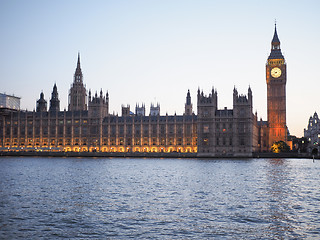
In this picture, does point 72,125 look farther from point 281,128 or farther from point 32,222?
point 32,222

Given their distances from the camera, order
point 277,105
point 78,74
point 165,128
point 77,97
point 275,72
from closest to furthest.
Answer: point 165,128, point 277,105, point 275,72, point 77,97, point 78,74

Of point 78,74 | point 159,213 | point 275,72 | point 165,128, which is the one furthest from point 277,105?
point 159,213

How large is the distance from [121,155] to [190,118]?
93.4 feet

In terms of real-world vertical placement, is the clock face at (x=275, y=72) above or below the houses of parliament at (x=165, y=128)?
above

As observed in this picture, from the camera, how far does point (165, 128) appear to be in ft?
483

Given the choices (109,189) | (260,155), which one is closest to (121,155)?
(260,155)

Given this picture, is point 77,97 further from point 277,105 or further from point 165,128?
point 277,105

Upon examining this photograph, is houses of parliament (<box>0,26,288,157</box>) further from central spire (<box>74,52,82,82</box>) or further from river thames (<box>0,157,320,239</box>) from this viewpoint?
river thames (<box>0,157,320,239</box>)

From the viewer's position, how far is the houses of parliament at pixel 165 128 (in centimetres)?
13675

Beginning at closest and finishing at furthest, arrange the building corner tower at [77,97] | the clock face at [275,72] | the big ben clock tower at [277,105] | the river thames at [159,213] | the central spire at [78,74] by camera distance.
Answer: the river thames at [159,213] < the big ben clock tower at [277,105] < the clock face at [275,72] < the building corner tower at [77,97] < the central spire at [78,74]

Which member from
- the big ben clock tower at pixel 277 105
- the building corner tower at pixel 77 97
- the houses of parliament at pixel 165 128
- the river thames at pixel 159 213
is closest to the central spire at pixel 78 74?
the building corner tower at pixel 77 97

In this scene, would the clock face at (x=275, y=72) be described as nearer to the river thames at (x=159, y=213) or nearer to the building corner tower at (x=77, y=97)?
the building corner tower at (x=77, y=97)

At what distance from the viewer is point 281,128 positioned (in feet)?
509

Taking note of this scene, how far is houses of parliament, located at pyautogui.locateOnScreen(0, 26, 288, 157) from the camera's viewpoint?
136750mm
